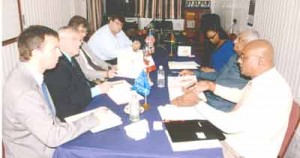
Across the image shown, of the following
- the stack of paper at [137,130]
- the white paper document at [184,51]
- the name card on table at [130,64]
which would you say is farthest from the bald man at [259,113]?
the white paper document at [184,51]

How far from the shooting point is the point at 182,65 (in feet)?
10.4

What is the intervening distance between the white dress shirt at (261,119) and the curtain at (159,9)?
468 cm

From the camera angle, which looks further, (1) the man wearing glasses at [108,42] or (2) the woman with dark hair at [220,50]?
(1) the man wearing glasses at [108,42]

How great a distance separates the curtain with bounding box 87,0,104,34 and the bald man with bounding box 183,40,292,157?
469cm

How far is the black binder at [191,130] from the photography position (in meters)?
1.57

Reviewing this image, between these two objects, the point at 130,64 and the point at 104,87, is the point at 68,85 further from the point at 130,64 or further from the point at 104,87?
the point at 130,64

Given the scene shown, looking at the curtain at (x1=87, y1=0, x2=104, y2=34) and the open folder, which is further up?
the curtain at (x1=87, y1=0, x2=104, y2=34)

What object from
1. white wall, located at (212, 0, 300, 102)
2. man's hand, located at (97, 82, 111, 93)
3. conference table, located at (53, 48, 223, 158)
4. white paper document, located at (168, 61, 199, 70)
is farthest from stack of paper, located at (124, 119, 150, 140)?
white wall, located at (212, 0, 300, 102)

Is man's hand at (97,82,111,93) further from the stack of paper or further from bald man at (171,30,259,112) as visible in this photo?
bald man at (171,30,259,112)

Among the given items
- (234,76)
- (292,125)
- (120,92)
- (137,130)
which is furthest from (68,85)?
(292,125)

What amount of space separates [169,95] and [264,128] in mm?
864

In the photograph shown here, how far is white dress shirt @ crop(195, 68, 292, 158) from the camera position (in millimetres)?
1547

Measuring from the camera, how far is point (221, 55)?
324 cm

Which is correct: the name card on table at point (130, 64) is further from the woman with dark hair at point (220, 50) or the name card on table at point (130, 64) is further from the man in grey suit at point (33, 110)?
the man in grey suit at point (33, 110)
